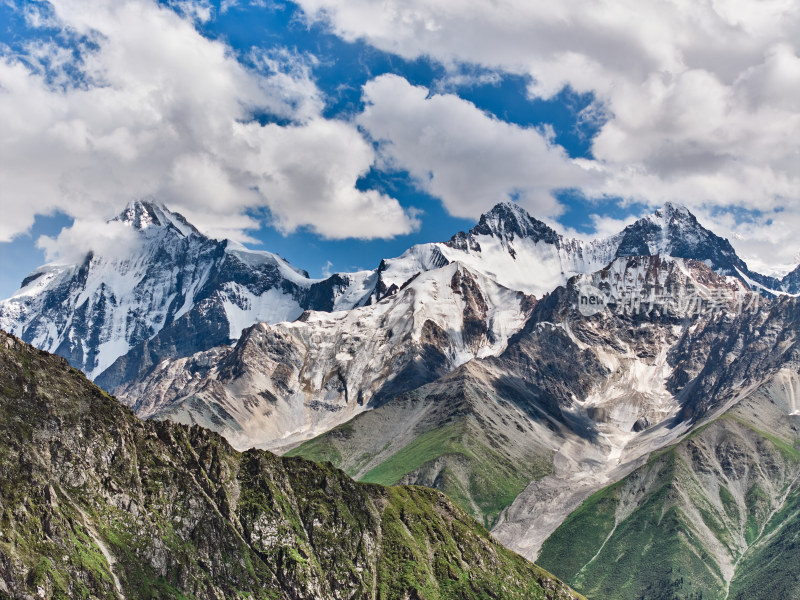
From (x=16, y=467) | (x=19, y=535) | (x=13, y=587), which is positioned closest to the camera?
(x=13, y=587)

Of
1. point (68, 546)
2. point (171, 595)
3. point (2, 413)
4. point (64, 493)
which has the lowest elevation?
point (171, 595)

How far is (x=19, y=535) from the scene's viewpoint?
17488cm

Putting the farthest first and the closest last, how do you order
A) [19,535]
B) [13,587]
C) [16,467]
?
1. [16,467]
2. [19,535]
3. [13,587]

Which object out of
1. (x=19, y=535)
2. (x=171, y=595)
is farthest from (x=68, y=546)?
(x=171, y=595)

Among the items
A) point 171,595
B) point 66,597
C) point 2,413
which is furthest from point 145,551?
point 2,413

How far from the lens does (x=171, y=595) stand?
195875 mm

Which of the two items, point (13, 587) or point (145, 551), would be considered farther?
point (145, 551)

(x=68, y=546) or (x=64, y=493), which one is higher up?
(x=64, y=493)

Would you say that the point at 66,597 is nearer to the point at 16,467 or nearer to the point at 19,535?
the point at 19,535

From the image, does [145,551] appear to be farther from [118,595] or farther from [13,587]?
[13,587]

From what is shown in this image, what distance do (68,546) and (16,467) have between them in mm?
20319

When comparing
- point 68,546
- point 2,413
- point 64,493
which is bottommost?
point 68,546

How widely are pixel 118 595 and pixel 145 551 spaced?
1573 centimetres

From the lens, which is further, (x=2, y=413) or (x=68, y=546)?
(x=2, y=413)
